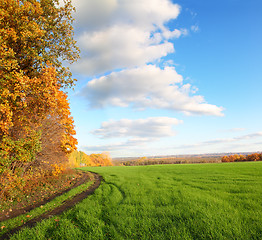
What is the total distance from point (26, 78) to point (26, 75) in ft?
7.46

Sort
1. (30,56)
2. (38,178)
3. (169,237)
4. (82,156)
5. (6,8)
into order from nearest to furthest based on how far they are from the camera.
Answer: (169,237)
(6,8)
(30,56)
(38,178)
(82,156)

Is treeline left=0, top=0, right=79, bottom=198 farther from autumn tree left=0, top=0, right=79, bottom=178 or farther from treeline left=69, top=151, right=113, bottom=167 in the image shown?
treeline left=69, top=151, right=113, bottom=167

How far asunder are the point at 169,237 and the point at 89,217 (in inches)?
134

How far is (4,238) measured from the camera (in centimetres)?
590

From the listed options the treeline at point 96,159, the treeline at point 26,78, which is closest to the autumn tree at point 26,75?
the treeline at point 26,78

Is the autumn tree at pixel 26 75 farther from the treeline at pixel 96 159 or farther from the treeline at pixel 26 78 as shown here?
the treeline at pixel 96 159

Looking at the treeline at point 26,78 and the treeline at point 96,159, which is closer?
the treeline at point 26,78

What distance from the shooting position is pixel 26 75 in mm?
11234

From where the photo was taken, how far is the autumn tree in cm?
903

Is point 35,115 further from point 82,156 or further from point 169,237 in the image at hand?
point 82,156

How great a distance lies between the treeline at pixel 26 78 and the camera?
907 centimetres

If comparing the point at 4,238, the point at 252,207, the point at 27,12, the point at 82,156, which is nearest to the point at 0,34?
the point at 27,12

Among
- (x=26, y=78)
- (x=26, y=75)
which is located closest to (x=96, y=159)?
(x=26, y=75)

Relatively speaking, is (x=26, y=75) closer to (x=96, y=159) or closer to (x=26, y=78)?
(x=26, y=78)
